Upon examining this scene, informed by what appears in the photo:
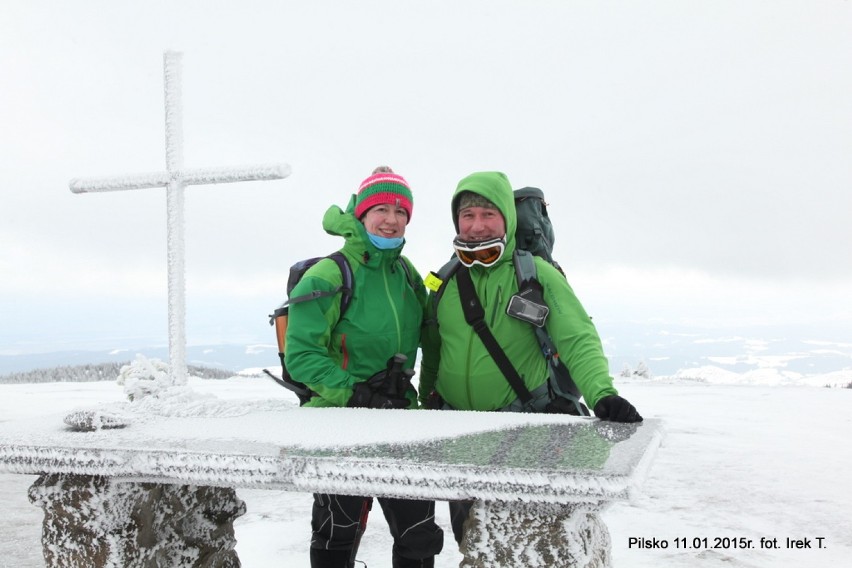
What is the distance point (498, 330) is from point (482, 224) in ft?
1.71

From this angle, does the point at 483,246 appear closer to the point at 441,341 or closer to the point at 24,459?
the point at 441,341

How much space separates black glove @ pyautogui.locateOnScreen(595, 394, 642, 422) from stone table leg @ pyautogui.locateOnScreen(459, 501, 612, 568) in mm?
612

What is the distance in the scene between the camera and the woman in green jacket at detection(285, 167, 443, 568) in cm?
294

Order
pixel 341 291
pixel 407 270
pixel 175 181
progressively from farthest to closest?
pixel 175 181
pixel 407 270
pixel 341 291

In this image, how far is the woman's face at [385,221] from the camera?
3.16 meters

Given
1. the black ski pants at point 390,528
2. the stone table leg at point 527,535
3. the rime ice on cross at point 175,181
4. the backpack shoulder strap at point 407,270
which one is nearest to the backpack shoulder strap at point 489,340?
the backpack shoulder strap at point 407,270

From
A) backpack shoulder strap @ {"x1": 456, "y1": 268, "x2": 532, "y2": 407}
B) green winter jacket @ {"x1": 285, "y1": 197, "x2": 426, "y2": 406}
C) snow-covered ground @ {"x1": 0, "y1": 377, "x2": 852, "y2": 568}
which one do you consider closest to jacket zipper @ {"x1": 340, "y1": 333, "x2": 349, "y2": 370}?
green winter jacket @ {"x1": 285, "y1": 197, "x2": 426, "y2": 406}

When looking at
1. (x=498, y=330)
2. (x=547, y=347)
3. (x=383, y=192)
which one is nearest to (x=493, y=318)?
(x=498, y=330)

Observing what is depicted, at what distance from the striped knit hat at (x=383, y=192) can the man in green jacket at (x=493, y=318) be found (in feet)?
0.98

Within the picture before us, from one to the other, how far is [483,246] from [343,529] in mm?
1531

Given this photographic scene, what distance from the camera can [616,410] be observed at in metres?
2.63

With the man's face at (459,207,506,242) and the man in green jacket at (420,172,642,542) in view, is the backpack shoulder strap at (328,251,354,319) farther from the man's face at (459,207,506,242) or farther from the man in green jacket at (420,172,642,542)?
the man's face at (459,207,506,242)

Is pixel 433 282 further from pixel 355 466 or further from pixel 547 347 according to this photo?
pixel 355 466

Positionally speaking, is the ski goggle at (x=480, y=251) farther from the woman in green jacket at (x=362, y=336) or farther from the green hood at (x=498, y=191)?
the woman in green jacket at (x=362, y=336)
